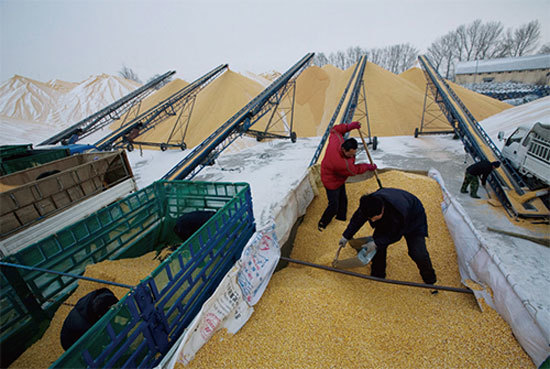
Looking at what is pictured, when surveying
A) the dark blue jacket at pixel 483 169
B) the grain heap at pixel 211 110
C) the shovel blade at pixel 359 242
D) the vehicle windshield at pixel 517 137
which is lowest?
the shovel blade at pixel 359 242

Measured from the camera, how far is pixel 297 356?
1.75m

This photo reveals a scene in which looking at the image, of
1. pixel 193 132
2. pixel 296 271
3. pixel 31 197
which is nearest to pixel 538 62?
pixel 193 132

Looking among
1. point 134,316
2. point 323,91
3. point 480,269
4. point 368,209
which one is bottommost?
point 480,269

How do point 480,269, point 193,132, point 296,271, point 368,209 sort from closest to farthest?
point 368,209 → point 480,269 → point 296,271 → point 193,132

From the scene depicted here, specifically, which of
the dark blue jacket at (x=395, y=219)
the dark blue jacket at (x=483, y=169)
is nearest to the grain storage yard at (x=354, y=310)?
the dark blue jacket at (x=483, y=169)

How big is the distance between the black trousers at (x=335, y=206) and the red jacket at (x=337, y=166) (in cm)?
12

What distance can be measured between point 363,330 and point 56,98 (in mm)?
27879

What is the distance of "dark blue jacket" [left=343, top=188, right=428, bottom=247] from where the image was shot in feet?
7.02

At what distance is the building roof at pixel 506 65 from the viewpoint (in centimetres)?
2582

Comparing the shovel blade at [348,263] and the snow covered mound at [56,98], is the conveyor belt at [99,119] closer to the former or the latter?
the snow covered mound at [56,98]

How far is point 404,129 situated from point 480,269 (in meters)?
9.35

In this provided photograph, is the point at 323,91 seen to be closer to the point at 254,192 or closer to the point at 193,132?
the point at 193,132

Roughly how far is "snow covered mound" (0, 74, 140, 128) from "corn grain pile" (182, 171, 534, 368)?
21.6 meters

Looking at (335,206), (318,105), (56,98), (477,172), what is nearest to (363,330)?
(335,206)
